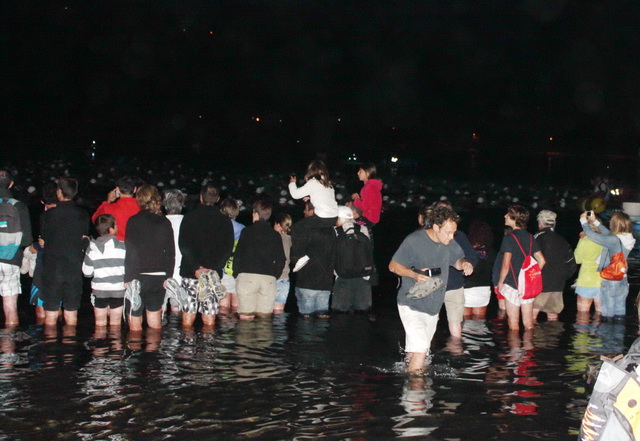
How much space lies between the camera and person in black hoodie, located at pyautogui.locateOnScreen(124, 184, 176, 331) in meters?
9.42

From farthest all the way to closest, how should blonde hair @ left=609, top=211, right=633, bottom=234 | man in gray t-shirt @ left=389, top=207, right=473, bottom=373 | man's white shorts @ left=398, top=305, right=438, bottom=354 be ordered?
blonde hair @ left=609, top=211, right=633, bottom=234
man's white shorts @ left=398, top=305, right=438, bottom=354
man in gray t-shirt @ left=389, top=207, right=473, bottom=373

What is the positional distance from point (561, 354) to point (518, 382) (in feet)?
4.97

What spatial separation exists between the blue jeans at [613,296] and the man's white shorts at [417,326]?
4.68 m

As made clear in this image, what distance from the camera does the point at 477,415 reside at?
711cm

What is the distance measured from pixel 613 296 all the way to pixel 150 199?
21.5 ft

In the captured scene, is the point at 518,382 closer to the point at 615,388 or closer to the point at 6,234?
the point at 615,388

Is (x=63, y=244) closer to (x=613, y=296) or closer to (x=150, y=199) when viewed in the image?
(x=150, y=199)

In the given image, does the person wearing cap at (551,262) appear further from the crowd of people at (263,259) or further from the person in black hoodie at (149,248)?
the person in black hoodie at (149,248)

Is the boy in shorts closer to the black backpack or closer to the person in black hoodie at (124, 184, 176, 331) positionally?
the person in black hoodie at (124, 184, 176, 331)

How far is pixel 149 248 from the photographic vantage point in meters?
9.45

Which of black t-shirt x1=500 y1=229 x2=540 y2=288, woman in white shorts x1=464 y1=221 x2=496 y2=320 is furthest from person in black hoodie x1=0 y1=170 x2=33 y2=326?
black t-shirt x1=500 y1=229 x2=540 y2=288

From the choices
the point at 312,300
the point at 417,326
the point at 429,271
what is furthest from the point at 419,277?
the point at 312,300

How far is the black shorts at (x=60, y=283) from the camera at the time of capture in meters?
9.59

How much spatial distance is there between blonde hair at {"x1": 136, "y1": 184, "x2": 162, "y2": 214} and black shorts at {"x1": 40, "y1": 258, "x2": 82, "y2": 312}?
1.05 metres
